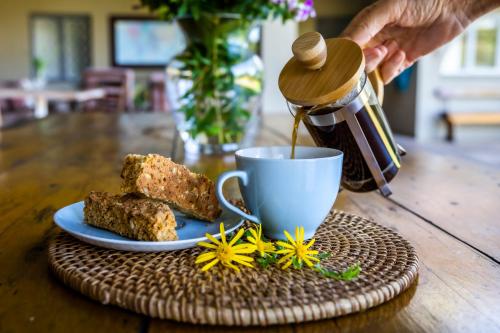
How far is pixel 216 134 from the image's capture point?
1254mm

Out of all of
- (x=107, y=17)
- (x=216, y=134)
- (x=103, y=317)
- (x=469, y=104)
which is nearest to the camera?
(x=103, y=317)

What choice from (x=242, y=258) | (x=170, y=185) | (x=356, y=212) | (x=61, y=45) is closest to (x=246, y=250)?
(x=242, y=258)

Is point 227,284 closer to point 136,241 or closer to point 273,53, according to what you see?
point 136,241

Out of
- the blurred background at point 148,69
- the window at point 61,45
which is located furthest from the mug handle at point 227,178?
the window at point 61,45

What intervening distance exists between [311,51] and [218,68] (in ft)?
2.47

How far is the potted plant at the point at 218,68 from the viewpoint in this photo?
3.85 feet

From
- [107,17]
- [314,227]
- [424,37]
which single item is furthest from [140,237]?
[107,17]

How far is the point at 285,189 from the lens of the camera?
1.60ft

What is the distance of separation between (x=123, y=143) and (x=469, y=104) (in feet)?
17.8

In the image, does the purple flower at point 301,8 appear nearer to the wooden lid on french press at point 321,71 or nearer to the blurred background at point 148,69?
the blurred background at point 148,69

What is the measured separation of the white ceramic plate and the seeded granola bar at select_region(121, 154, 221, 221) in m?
0.02

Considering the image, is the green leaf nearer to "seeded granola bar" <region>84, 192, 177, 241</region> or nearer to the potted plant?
"seeded granola bar" <region>84, 192, 177, 241</region>

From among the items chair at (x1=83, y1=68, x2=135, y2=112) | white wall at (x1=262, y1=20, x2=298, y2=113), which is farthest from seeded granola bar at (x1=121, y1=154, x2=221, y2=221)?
chair at (x1=83, y1=68, x2=135, y2=112)

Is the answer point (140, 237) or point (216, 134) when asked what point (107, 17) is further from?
point (140, 237)
